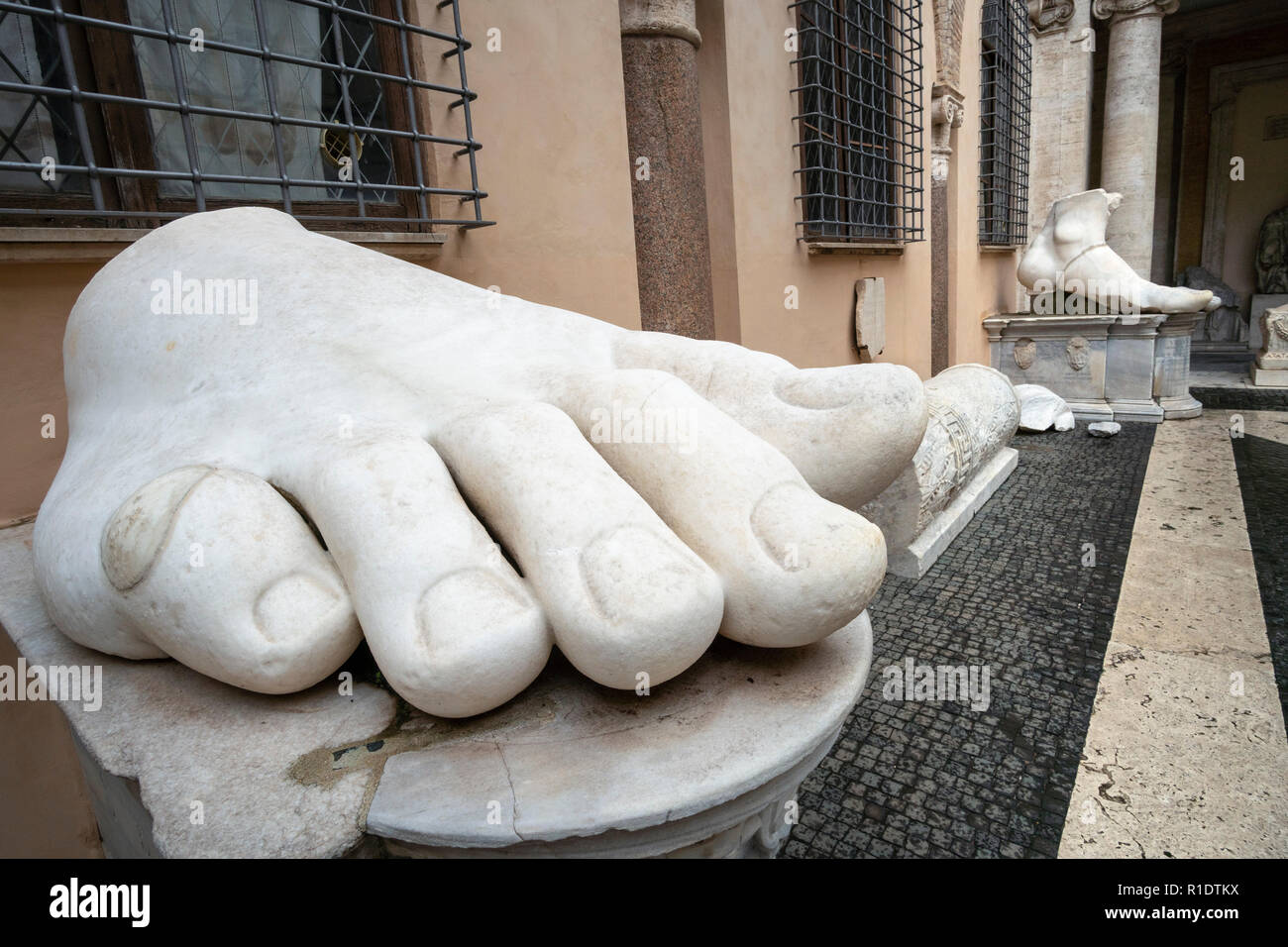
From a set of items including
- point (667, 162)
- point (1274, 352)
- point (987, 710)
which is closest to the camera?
point (987, 710)

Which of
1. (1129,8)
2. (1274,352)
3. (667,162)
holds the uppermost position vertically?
(1129,8)

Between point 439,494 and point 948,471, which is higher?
point 439,494

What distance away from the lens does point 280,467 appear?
2.79ft

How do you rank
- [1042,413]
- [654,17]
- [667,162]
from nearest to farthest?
1. [654,17]
2. [667,162]
3. [1042,413]

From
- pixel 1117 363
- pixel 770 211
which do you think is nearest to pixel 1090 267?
pixel 1117 363

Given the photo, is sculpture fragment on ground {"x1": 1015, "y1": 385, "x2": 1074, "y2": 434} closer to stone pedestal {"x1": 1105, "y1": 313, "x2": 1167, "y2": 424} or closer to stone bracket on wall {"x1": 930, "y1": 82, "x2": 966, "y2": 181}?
stone pedestal {"x1": 1105, "y1": 313, "x2": 1167, "y2": 424}

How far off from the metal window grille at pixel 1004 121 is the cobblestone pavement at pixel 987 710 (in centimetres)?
521

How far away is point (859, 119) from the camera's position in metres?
4.53

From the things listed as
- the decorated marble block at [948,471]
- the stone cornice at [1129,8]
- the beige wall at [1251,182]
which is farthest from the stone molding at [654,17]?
the beige wall at [1251,182]

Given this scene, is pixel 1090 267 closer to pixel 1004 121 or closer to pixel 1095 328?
pixel 1095 328

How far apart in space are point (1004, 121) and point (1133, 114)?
1257 mm

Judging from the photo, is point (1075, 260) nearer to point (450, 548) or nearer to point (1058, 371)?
point (1058, 371)

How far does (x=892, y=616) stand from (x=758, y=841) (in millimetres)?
1548

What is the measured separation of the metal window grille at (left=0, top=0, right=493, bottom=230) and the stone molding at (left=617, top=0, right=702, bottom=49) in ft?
2.70
